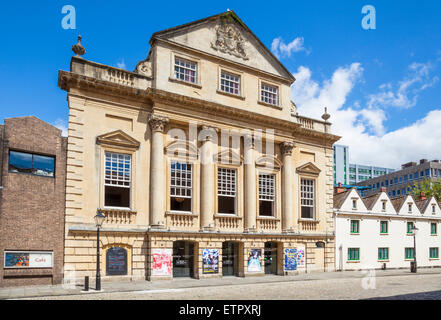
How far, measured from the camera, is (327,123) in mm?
37344

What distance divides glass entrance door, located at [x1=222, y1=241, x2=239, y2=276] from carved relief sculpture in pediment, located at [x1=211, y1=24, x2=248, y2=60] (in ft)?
46.7

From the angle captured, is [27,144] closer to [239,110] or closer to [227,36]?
[239,110]

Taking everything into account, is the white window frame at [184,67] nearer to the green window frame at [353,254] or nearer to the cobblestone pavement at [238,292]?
the cobblestone pavement at [238,292]

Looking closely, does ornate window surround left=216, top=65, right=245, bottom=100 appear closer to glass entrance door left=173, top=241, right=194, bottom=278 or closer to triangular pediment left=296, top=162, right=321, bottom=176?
triangular pediment left=296, top=162, right=321, bottom=176

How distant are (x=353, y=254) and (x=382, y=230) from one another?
16.4 feet

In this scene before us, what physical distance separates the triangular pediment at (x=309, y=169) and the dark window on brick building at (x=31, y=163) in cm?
1909

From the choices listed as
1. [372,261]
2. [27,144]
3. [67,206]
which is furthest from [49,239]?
[372,261]

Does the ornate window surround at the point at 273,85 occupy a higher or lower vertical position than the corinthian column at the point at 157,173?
higher

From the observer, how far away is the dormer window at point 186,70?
1162 inches

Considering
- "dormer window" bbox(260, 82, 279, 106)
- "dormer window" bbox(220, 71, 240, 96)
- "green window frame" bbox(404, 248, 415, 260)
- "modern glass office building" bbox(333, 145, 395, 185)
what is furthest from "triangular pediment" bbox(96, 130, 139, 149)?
"modern glass office building" bbox(333, 145, 395, 185)

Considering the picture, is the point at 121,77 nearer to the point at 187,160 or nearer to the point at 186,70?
the point at 186,70

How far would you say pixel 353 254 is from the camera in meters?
38.0

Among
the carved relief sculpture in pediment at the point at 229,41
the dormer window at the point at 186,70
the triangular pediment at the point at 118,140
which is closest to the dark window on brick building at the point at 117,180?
the triangular pediment at the point at 118,140

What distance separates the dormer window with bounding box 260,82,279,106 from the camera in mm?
33763
